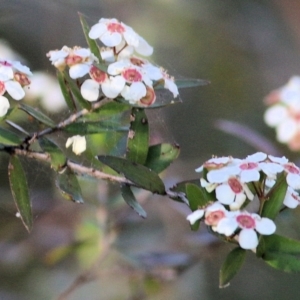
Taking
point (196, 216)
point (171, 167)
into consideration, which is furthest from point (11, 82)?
point (171, 167)

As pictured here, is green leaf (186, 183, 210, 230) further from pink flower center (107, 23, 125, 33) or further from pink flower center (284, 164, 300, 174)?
pink flower center (107, 23, 125, 33)

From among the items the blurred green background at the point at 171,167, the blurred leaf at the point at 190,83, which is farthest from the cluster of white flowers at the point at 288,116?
the blurred leaf at the point at 190,83

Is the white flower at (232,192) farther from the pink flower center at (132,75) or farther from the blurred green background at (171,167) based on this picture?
the blurred green background at (171,167)

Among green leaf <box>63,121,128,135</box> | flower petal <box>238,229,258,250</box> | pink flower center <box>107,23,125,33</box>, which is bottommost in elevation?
green leaf <box>63,121,128,135</box>

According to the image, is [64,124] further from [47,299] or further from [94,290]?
[94,290]

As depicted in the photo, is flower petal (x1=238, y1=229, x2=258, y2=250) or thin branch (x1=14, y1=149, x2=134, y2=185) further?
thin branch (x1=14, y1=149, x2=134, y2=185)

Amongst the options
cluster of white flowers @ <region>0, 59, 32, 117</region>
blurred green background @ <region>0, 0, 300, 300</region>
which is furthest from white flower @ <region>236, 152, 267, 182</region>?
blurred green background @ <region>0, 0, 300, 300</region>

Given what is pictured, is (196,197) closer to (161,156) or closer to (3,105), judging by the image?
(161,156)
